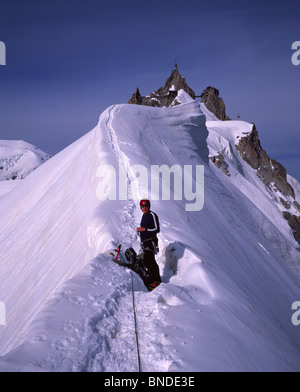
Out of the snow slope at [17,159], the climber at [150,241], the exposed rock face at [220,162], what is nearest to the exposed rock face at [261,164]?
the exposed rock face at [220,162]

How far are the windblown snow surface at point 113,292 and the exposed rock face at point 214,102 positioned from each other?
68370mm

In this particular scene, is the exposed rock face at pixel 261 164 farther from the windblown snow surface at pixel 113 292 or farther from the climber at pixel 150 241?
the climber at pixel 150 241

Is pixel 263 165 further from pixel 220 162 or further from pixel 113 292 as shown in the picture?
pixel 113 292

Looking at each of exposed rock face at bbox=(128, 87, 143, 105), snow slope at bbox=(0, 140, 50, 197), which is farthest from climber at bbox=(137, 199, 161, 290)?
snow slope at bbox=(0, 140, 50, 197)

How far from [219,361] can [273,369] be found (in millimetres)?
1186

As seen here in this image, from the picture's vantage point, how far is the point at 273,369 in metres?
5.25

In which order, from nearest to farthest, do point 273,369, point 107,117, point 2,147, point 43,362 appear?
1. point 43,362
2. point 273,369
3. point 107,117
4. point 2,147

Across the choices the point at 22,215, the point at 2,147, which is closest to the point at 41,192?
the point at 22,215

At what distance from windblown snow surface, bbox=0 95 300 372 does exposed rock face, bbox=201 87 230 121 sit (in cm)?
6837

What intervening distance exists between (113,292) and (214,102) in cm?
8529

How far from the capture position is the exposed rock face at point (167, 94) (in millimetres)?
79375

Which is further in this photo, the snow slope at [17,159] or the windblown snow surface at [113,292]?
the snow slope at [17,159]

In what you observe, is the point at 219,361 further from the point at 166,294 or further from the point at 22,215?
the point at 22,215

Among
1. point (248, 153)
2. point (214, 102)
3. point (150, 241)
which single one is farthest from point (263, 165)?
point (150, 241)
